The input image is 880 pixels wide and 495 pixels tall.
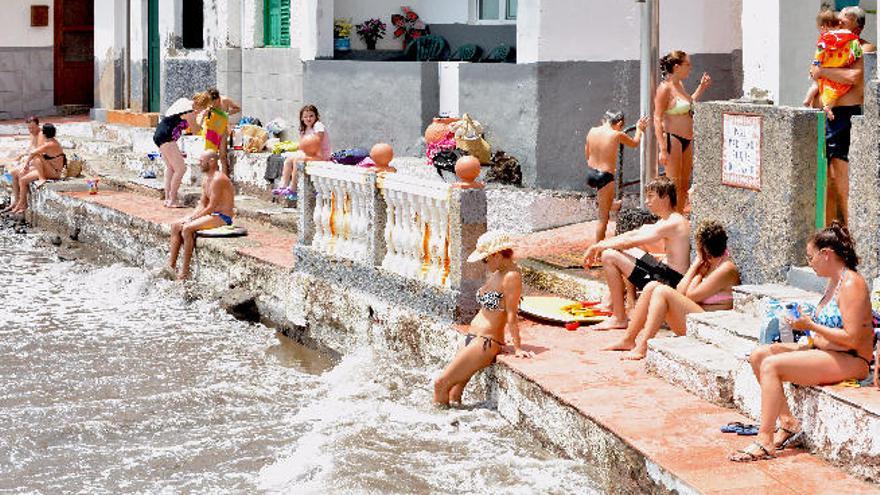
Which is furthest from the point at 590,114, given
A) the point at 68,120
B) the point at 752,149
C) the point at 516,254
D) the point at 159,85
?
the point at 68,120

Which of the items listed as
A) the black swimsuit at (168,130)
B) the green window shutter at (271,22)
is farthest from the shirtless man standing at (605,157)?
the green window shutter at (271,22)

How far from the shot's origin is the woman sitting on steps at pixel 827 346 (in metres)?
7.43

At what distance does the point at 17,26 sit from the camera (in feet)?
91.0

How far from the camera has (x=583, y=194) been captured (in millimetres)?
14672

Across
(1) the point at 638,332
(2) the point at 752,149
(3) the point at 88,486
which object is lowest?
(3) the point at 88,486

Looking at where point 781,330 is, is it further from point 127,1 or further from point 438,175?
point 127,1

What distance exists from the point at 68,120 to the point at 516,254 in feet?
53.4

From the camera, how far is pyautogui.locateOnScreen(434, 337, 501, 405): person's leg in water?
32.2 feet

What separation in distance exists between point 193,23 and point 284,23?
151 inches

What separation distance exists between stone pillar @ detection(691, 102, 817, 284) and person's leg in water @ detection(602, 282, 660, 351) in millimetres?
788

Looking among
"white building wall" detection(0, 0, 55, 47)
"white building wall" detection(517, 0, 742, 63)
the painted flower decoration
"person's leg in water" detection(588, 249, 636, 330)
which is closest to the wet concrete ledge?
"person's leg in water" detection(588, 249, 636, 330)

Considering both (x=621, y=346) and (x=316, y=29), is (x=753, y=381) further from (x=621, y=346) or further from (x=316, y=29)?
(x=316, y=29)

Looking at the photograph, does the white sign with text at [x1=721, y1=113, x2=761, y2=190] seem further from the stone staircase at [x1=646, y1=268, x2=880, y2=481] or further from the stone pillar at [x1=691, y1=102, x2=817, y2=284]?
the stone staircase at [x1=646, y1=268, x2=880, y2=481]

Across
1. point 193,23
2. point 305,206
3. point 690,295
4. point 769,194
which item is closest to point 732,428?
point 690,295
